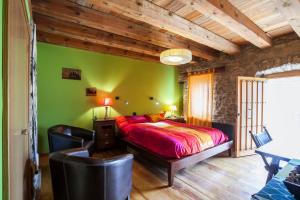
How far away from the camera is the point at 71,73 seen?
3.98 m

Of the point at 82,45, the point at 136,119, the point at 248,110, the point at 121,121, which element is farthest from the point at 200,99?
the point at 82,45

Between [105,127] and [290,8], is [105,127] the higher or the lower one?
the lower one

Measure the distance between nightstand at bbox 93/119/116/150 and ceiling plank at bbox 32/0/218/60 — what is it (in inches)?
82.6

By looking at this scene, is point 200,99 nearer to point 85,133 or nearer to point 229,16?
point 229,16

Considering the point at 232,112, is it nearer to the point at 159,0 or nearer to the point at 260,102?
the point at 260,102

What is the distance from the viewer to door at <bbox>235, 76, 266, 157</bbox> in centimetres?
373

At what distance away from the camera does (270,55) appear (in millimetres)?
3590

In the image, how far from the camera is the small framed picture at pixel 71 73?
3.90 meters

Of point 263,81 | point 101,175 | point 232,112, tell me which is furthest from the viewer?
point 232,112

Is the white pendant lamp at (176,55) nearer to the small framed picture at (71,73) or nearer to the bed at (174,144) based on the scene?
the bed at (174,144)

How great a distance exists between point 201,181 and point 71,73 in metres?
3.58

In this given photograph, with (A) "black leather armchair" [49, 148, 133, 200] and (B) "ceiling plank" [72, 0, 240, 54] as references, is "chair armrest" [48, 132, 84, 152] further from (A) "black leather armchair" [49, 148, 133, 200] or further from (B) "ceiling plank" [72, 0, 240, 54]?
(B) "ceiling plank" [72, 0, 240, 54]

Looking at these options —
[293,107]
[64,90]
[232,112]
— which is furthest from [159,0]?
[293,107]

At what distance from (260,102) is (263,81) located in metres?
0.50
